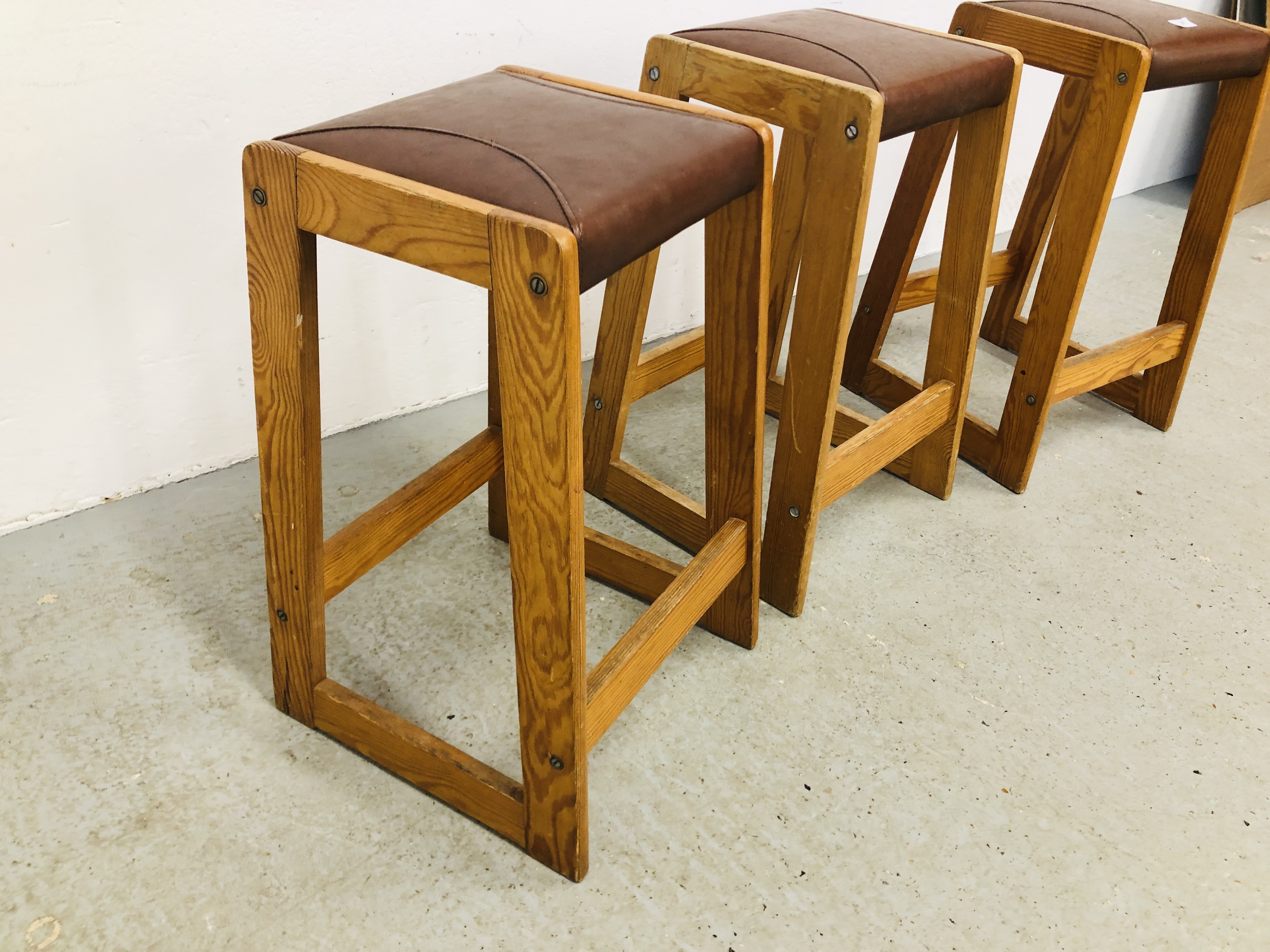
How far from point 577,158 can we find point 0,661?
1.01 metres

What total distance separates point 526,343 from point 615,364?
27.0 inches

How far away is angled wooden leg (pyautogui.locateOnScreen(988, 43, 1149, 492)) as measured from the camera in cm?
159

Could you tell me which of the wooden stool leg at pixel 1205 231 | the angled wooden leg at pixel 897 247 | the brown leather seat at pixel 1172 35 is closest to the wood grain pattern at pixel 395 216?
the angled wooden leg at pixel 897 247

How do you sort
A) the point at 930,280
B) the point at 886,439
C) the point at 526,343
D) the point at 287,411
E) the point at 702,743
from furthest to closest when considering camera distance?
the point at 930,280 < the point at 886,439 < the point at 702,743 < the point at 287,411 < the point at 526,343

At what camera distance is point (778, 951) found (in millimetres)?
1074

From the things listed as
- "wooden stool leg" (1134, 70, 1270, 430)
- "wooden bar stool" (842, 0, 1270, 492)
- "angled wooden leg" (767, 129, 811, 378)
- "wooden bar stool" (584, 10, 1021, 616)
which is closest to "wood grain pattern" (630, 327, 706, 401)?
"wooden bar stool" (584, 10, 1021, 616)

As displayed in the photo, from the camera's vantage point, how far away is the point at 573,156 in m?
0.95

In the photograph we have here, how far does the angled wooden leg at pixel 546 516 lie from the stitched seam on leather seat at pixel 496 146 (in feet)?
0.14

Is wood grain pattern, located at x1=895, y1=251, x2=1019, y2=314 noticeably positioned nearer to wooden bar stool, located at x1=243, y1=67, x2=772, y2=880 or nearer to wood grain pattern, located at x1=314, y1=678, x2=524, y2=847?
wooden bar stool, located at x1=243, y1=67, x2=772, y2=880

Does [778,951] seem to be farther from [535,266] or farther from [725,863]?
[535,266]

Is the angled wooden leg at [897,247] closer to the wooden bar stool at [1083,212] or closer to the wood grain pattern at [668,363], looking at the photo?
the wooden bar stool at [1083,212]

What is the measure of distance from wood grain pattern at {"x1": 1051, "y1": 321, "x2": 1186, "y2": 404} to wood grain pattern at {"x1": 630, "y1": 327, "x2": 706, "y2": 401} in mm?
642

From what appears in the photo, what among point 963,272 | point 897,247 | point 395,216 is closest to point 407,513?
point 395,216

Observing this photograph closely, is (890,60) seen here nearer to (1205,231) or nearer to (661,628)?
(661,628)
